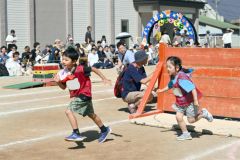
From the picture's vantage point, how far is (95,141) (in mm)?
7617

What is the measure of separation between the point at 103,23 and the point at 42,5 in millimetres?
5969

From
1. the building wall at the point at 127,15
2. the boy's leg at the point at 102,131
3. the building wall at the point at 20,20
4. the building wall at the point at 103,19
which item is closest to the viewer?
the boy's leg at the point at 102,131

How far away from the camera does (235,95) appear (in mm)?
8883

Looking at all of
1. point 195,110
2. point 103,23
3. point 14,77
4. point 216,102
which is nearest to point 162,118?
point 216,102

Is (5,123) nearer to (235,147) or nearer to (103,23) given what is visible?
(235,147)

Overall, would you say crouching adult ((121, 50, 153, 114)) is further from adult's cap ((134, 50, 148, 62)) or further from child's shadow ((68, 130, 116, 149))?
child's shadow ((68, 130, 116, 149))

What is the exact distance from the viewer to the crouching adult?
969cm

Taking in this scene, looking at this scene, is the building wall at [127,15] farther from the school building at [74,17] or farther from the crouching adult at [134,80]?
the crouching adult at [134,80]

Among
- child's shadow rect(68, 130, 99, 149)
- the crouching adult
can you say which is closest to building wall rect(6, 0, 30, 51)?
the crouching adult

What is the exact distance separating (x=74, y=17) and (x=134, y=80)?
22.8 metres

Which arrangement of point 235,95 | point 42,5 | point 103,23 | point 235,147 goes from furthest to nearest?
point 103,23 < point 42,5 < point 235,95 < point 235,147

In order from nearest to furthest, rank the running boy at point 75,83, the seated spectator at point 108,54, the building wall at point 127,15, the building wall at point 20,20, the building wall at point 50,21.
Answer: the running boy at point 75,83 → the seated spectator at point 108,54 → the building wall at point 20,20 → the building wall at point 50,21 → the building wall at point 127,15

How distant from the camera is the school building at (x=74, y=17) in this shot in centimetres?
2839

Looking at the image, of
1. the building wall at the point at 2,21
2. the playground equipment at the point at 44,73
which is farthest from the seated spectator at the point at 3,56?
the building wall at the point at 2,21
